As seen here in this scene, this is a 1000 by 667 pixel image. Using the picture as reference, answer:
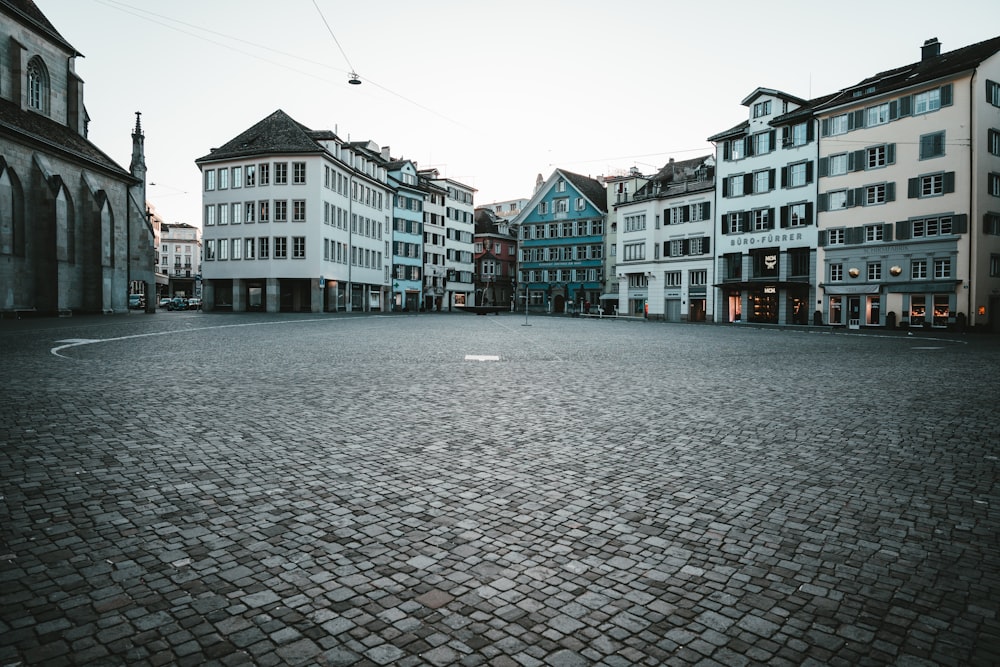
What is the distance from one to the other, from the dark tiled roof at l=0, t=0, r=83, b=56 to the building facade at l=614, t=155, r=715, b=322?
49.0 metres

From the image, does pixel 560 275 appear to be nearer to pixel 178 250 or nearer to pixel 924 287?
pixel 924 287

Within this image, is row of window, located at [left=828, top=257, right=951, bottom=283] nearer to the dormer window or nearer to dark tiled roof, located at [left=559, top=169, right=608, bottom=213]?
dark tiled roof, located at [left=559, top=169, right=608, bottom=213]

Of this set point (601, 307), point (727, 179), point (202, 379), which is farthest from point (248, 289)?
point (202, 379)

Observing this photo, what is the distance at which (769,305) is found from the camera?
53.2 meters

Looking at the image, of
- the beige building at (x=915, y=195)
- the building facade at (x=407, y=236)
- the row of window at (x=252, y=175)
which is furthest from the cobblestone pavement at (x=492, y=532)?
the building facade at (x=407, y=236)

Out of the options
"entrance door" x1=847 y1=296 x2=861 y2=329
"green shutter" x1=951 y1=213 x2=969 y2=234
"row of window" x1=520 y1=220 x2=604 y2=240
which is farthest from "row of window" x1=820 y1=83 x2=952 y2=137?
"row of window" x1=520 y1=220 x2=604 y2=240

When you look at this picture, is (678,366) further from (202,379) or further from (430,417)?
(202,379)

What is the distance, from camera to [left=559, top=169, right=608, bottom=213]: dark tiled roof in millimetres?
80938

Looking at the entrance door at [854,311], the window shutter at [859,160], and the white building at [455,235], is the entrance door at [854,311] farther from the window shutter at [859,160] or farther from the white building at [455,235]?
the white building at [455,235]

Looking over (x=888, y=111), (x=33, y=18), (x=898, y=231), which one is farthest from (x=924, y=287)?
(x=33, y=18)

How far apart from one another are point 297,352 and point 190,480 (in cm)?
1196

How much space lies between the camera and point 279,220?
189 ft

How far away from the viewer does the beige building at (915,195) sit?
127 feet

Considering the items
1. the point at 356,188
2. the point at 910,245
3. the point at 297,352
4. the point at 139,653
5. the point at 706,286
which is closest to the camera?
the point at 139,653
